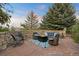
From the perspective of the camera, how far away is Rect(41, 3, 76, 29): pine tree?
3635 mm

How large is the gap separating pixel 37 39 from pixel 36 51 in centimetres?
14

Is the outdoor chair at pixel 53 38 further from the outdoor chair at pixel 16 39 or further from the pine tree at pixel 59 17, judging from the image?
the outdoor chair at pixel 16 39

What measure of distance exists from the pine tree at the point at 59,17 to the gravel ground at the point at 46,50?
19 cm

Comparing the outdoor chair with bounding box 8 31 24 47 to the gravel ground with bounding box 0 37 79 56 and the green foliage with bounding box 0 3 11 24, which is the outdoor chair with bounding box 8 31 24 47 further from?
the green foliage with bounding box 0 3 11 24

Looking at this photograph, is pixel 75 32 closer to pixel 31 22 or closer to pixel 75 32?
pixel 75 32

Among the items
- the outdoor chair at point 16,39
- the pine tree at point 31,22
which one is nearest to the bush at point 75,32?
the pine tree at point 31,22

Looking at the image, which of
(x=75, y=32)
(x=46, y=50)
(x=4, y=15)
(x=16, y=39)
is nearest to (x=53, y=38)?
(x=46, y=50)

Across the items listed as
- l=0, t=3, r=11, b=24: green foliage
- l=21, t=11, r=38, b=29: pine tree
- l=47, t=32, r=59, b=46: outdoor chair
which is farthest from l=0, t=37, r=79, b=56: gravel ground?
l=0, t=3, r=11, b=24: green foliage

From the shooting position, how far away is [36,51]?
12.0 ft

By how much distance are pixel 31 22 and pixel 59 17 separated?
34cm

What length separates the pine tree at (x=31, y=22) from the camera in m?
3.65

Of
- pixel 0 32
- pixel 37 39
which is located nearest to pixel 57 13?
pixel 37 39

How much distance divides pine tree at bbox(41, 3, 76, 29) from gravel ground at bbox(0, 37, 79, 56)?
0.19m

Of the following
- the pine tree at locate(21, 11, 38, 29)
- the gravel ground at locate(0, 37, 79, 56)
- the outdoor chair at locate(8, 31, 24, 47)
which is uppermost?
the pine tree at locate(21, 11, 38, 29)
